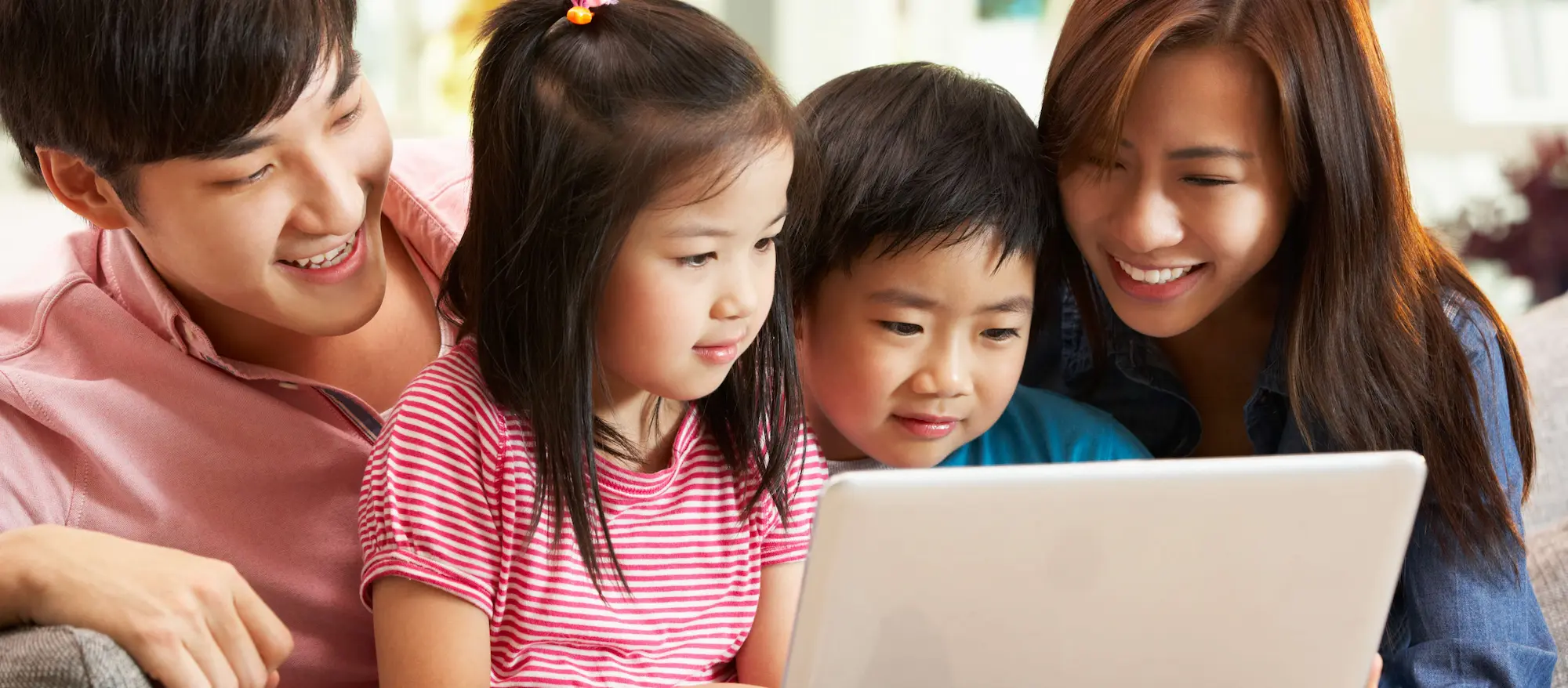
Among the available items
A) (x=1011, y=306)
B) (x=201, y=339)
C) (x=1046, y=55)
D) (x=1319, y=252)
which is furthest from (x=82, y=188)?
(x=1046, y=55)

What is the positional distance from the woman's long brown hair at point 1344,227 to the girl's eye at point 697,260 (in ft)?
1.35

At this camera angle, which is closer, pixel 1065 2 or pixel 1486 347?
pixel 1486 347

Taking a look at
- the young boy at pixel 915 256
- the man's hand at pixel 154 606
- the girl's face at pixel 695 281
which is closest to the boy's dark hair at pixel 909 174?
the young boy at pixel 915 256

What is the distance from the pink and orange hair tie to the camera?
1.08 meters

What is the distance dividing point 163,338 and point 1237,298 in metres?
1.02

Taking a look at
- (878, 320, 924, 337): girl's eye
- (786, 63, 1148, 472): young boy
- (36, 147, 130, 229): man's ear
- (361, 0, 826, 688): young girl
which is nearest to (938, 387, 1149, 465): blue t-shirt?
(786, 63, 1148, 472): young boy

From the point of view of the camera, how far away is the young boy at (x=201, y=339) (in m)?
1.07

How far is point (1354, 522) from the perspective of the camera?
2.99 feet

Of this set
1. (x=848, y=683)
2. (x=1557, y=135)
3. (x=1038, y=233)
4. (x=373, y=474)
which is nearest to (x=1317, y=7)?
(x=1038, y=233)

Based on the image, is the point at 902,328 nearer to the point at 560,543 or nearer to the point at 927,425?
the point at 927,425

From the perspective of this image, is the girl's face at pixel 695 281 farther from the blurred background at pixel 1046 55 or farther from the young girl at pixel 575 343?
the blurred background at pixel 1046 55

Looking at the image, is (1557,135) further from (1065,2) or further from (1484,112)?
(1065,2)

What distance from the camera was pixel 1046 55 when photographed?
3.46 metres

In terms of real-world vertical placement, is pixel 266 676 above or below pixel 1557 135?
below
